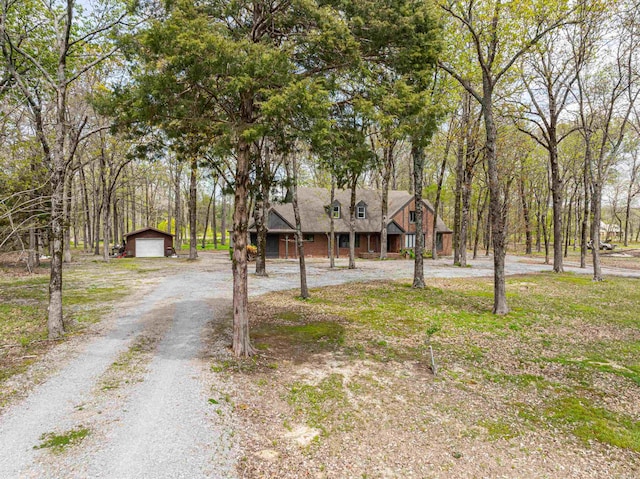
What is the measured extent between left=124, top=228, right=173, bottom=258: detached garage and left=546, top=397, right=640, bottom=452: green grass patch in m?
35.1

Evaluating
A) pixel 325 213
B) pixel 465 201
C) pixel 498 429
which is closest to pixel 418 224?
pixel 465 201

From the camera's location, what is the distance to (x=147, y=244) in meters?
35.2

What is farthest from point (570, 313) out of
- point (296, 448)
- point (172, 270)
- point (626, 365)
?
point (172, 270)

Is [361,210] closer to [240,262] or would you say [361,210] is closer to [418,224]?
[418,224]

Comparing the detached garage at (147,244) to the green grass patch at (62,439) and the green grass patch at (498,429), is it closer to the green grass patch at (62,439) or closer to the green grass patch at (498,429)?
the green grass patch at (62,439)

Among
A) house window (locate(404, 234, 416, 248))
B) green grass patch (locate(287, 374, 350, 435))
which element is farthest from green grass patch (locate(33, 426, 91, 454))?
house window (locate(404, 234, 416, 248))

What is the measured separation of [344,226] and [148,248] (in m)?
19.9

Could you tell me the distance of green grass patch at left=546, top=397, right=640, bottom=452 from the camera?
5.42m

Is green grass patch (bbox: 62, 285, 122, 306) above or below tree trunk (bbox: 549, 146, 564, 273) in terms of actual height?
below

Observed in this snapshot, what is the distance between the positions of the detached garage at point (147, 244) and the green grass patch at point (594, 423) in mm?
35069

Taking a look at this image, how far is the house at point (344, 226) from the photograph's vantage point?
112 feet

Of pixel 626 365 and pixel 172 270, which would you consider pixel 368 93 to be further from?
pixel 172 270

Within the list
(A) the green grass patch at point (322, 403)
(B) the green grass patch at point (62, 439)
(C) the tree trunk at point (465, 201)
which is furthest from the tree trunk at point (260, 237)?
(B) the green grass patch at point (62, 439)

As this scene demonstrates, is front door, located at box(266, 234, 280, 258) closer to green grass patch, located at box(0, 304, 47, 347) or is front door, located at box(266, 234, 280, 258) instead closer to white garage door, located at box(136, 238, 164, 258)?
white garage door, located at box(136, 238, 164, 258)
